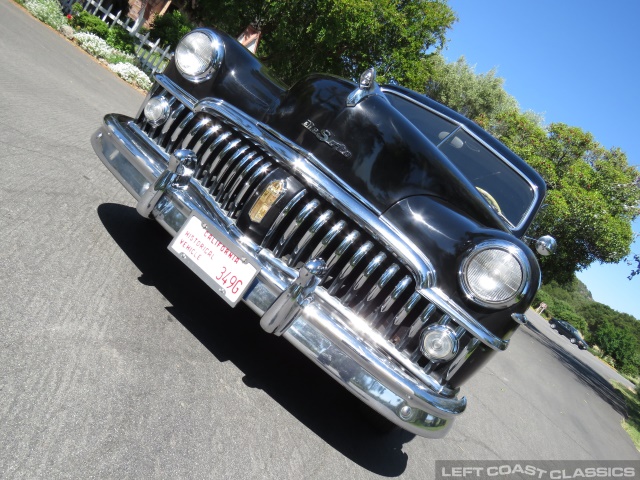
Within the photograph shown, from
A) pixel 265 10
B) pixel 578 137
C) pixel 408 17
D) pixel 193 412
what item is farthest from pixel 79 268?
pixel 578 137

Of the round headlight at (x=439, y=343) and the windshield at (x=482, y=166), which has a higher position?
the windshield at (x=482, y=166)

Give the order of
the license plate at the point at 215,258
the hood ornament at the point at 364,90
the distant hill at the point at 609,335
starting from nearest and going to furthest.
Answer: the license plate at the point at 215,258 < the hood ornament at the point at 364,90 < the distant hill at the point at 609,335

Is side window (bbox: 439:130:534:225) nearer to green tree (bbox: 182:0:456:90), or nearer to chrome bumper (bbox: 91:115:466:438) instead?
chrome bumper (bbox: 91:115:466:438)

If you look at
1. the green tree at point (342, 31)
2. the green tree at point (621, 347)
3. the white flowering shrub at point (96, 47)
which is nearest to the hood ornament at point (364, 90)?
the white flowering shrub at point (96, 47)

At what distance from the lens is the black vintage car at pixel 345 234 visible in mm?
2400

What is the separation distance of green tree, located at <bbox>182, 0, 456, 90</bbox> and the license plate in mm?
14360

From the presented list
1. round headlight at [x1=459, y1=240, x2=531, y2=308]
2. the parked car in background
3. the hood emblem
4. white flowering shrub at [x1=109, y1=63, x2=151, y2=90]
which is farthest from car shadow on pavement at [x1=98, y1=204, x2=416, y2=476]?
the parked car in background

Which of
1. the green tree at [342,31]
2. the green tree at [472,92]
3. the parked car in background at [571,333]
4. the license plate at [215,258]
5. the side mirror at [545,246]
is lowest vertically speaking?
the parked car in background at [571,333]

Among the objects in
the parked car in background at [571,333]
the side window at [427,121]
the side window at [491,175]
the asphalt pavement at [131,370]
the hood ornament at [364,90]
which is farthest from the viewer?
the parked car in background at [571,333]

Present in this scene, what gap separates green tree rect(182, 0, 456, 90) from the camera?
1575 cm

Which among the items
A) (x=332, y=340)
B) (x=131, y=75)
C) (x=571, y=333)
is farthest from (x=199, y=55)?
(x=571, y=333)

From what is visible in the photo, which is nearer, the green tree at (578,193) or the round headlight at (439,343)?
the round headlight at (439,343)

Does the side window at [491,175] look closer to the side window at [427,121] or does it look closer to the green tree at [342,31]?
the side window at [427,121]

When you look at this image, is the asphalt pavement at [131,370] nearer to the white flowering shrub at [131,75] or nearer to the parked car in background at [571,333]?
the white flowering shrub at [131,75]
